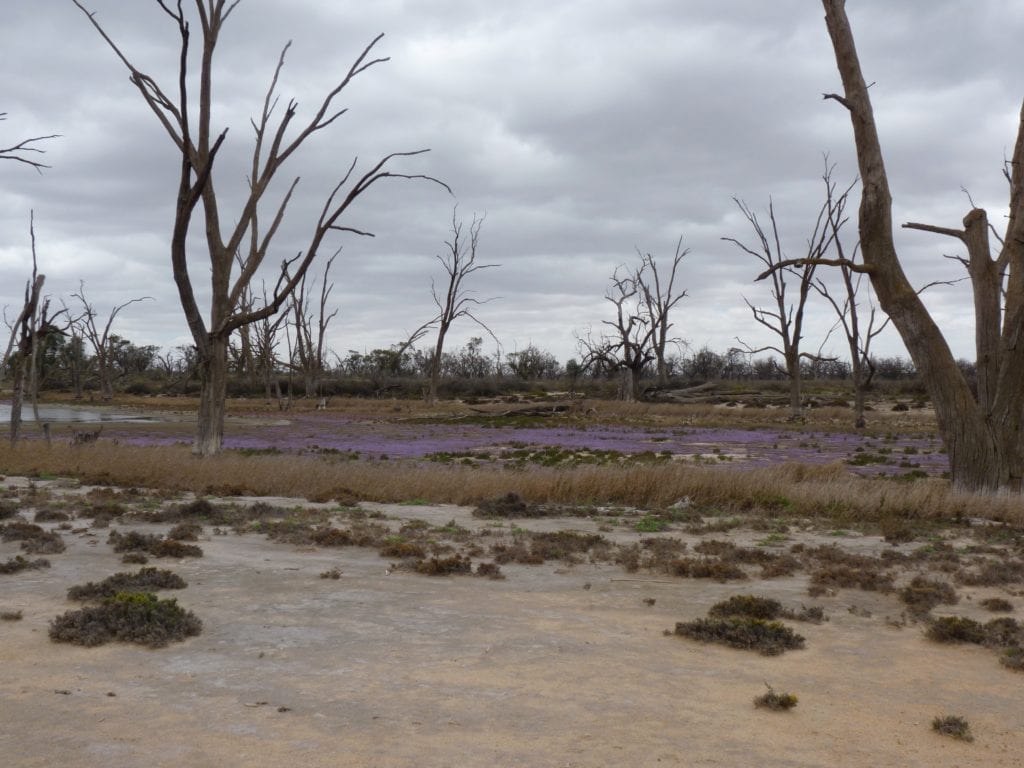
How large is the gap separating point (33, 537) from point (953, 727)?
33.4 feet

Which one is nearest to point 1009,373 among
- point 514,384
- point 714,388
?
point 714,388

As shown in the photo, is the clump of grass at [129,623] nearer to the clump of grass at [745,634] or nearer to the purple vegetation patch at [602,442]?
the clump of grass at [745,634]

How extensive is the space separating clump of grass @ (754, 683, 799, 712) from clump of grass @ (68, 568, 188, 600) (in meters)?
5.57

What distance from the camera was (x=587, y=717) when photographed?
5.66 meters

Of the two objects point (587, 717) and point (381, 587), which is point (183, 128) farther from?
point (587, 717)

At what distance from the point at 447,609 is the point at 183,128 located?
15068mm

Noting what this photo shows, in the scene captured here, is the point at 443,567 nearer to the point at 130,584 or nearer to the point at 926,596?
the point at 130,584

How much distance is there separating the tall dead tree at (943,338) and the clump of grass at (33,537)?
13300 mm

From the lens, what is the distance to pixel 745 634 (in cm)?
740

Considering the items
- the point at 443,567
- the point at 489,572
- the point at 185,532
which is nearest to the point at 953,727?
the point at 489,572

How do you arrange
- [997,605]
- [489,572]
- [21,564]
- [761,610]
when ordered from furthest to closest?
[489,572], [21,564], [997,605], [761,610]

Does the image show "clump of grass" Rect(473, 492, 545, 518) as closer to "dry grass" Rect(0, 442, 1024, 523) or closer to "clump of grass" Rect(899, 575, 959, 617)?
"dry grass" Rect(0, 442, 1024, 523)

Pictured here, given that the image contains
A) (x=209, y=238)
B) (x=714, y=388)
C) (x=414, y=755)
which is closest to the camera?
(x=414, y=755)

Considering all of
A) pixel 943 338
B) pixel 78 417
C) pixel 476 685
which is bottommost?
pixel 476 685
